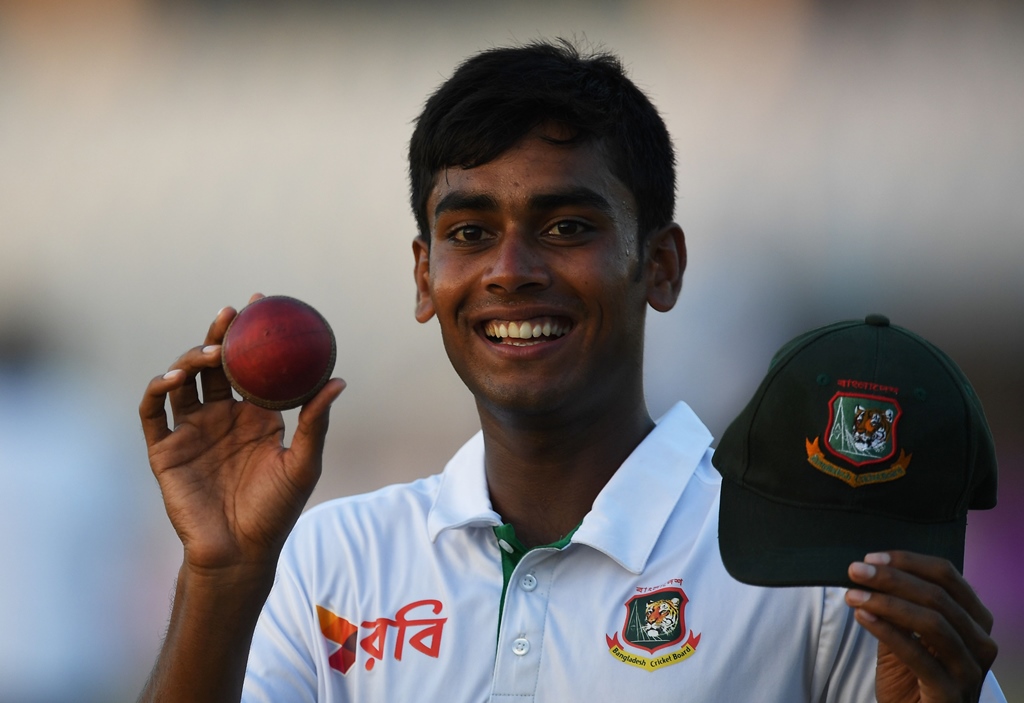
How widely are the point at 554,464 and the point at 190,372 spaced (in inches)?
26.9

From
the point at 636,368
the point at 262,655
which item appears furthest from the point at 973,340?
the point at 262,655

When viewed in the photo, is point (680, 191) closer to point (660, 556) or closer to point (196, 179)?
point (196, 179)

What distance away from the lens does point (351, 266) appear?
4.77 m

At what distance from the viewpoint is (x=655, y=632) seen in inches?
79.7

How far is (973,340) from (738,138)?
1.13 metres

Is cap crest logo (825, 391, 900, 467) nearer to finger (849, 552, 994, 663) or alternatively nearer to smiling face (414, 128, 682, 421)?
finger (849, 552, 994, 663)

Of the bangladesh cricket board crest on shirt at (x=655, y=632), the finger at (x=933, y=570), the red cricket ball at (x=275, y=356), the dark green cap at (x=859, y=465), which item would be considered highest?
the red cricket ball at (x=275, y=356)

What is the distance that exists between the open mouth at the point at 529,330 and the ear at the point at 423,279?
0.28m

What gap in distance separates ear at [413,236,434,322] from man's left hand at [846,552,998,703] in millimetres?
1169

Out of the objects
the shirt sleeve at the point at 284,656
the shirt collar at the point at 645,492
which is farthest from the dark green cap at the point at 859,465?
the shirt sleeve at the point at 284,656

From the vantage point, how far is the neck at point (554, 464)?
229cm

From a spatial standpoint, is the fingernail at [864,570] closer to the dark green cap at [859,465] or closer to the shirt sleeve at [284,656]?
the dark green cap at [859,465]

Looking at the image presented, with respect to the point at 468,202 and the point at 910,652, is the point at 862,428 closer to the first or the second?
the point at 910,652

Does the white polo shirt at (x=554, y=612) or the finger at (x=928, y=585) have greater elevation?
the finger at (x=928, y=585)
